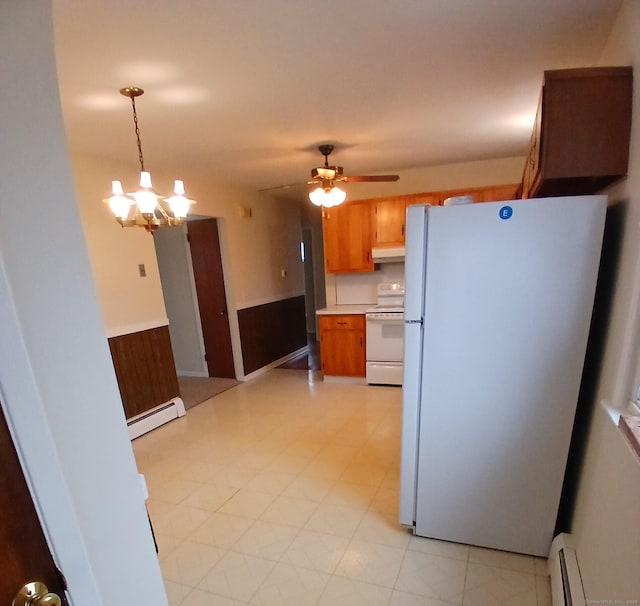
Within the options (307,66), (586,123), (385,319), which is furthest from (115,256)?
(586,123)

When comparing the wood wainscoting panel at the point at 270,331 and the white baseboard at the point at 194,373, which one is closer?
the wood wainscoting panel at the point at 270,331

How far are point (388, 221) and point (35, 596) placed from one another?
400 cm

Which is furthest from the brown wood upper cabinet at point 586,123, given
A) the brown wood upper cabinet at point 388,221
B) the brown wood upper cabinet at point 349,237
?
the brown wood upper cabinet at point 349,237

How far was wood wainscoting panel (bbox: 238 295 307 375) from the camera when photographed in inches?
184

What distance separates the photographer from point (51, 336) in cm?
65

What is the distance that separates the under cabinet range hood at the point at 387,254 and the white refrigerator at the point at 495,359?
2.41m

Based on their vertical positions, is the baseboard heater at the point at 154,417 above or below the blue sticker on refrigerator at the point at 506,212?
below

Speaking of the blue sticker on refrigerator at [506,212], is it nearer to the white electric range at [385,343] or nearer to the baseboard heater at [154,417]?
the white electric range at [385,343]

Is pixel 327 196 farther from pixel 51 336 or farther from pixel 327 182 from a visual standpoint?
pixel 51 336

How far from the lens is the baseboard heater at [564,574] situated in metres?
1.33

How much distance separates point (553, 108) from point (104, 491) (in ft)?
6.46

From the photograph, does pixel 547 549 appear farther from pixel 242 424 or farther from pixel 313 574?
pixel 242 424

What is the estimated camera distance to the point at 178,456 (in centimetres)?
285

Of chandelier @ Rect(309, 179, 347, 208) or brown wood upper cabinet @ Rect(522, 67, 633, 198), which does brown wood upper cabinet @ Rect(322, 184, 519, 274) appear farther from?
brown wood upper cabinet @ Rect(522, 67, 633, 198)
